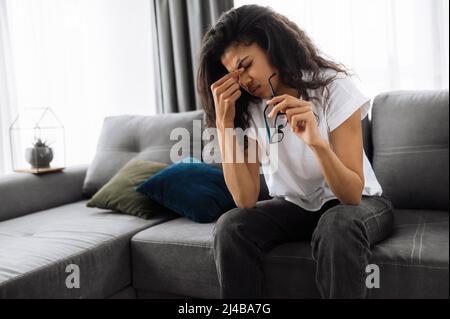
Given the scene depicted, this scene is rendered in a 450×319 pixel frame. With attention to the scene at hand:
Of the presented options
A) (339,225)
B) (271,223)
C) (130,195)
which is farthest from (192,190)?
(339,225)

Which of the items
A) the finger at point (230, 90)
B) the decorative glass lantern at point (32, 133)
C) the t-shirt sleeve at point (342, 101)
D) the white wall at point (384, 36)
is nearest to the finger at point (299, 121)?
the t-shirt sleeve at point (342, 101)

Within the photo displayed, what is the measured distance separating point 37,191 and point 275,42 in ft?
3.91

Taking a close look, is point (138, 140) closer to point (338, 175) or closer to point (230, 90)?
point (230, 90)

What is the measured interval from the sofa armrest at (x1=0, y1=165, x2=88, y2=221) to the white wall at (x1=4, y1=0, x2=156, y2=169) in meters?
0.74

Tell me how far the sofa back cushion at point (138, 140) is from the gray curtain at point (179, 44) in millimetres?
285

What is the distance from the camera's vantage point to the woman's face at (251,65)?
107 cm

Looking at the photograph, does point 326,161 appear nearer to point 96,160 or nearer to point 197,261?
point 197,261

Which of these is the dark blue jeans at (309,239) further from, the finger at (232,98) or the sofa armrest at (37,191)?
the sofa armrest at (37,191)

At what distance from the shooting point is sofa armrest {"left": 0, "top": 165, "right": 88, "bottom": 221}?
5.54 ft

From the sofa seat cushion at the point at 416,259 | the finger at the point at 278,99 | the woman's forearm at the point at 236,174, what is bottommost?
the sofa seat cushion at the point at 416,259

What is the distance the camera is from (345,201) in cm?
100

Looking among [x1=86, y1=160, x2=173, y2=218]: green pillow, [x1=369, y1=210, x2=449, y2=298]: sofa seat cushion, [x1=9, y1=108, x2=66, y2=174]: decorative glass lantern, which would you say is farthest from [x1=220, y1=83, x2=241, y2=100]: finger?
[x1=9, y1=108, x2=66, y2=174]: decorative glass lantern

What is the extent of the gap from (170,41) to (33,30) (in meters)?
0.89

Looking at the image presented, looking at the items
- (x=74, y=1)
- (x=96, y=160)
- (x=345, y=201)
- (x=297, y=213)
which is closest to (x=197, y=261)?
(x=297, y=213)
